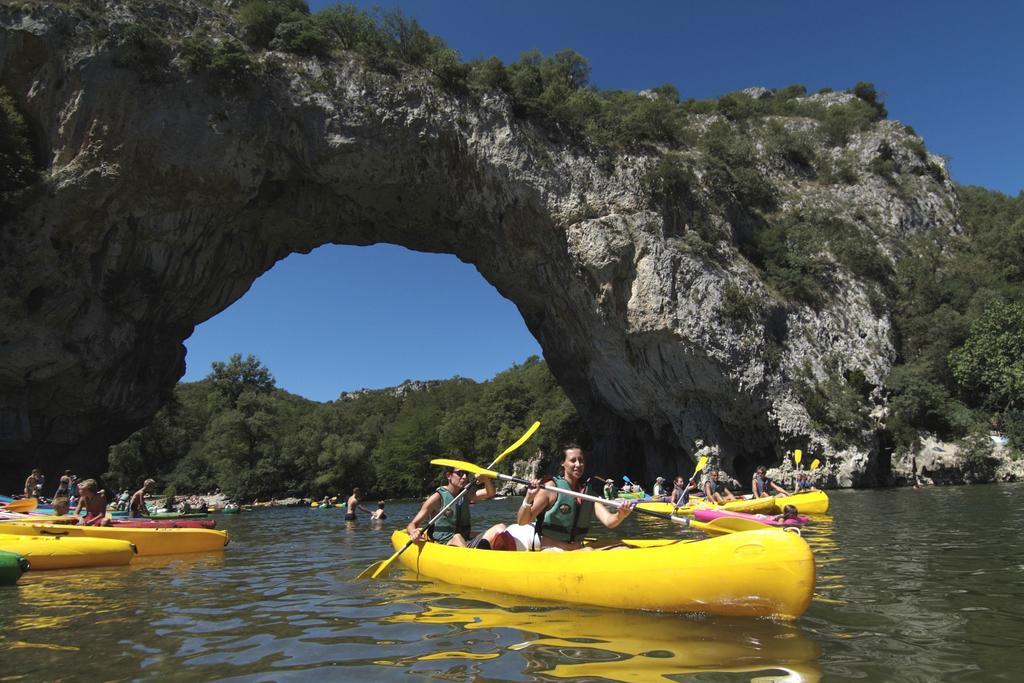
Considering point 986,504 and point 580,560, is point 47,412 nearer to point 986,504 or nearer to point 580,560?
point 580,560

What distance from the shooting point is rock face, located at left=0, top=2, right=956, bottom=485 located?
795 inches

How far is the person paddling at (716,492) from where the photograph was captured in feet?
49.9

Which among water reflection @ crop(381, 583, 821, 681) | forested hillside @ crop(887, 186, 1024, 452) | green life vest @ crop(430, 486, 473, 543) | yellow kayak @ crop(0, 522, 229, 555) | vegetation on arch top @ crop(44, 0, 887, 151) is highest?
vegetation on arch top @ crop(44, 0, 887, 151)

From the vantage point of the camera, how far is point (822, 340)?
26703 millimetres

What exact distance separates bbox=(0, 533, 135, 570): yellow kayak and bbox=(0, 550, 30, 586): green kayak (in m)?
1.31

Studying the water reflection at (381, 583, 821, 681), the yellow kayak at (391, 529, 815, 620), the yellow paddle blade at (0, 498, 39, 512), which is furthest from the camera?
the yellow paddle blade at (0, 498, 39, 512)

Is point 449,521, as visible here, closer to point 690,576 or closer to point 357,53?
point 690,576

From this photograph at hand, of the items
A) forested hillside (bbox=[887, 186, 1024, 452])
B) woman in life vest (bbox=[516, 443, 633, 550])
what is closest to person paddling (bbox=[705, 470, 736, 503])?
forested hillside (bbox=[887, 186, 1024, 452])

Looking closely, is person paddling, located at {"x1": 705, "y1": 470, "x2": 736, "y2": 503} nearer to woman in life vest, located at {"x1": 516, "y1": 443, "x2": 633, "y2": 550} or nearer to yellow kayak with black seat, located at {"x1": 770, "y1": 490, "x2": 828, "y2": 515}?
yellow kayak with black seat, located at {"x1": 770, "y1": 490, "x2": 828, "y2": 515}

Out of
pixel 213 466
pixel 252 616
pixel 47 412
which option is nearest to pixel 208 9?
pixel 47 412

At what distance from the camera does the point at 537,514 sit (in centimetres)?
587

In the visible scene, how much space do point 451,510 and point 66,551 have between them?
543 cm

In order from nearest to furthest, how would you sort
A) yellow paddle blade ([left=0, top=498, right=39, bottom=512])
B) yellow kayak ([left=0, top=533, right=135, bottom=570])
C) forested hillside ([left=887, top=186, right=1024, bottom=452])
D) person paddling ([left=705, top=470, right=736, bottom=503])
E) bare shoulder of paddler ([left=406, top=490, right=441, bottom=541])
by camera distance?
bare shoulder of paddler ([left=406, top=490, right=441, bottom=541]) < yellow kayak ([left=0, top=533, right=135, bottom=570]) < yellow paddle blade ([left=0, top=498, right=39, bottom=512]) < person paddling ([left=705, top=470, right=736, bottom=503]) < forested hillside ([left=887, top=186, right=1024, bottom=452])

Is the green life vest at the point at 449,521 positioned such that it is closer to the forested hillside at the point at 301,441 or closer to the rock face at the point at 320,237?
the rock face at the point at 320,237
